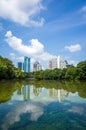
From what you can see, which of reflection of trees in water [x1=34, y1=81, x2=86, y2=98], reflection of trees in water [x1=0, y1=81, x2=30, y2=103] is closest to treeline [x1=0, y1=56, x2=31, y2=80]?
reflection of trees in water [x1=34, y1=81, x2=86, y2=98]

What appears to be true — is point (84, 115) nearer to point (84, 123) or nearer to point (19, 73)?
point (84, 123)

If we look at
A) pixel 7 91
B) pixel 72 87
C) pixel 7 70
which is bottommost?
pixel 7 91

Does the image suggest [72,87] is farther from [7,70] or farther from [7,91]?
[7,70]

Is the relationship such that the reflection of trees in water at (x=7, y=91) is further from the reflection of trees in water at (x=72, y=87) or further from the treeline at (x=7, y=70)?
the treeline at (x=7, y=70)

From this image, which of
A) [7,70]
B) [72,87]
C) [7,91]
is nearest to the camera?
[7,91]

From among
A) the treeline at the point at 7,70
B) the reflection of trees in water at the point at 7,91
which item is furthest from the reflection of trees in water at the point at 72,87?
the treeline at the point at 7,70

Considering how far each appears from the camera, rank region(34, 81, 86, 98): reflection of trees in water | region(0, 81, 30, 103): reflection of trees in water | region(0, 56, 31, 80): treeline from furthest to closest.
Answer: region(0, 56, 31, 80): treeline → region(34, 81, 86, 98): reflection of trees in water → region(0, 81, 30, 103): reflection of trees in water

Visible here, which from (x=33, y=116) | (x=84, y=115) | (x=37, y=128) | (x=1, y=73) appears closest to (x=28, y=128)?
(x=37, y=128)

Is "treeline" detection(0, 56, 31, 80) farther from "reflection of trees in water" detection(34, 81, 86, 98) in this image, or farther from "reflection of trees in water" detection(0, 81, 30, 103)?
"reflection of trees in water" detection(0, 81, 30, 103)

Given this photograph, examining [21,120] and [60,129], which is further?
[21,120]

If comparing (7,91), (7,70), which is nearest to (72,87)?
(7,91)

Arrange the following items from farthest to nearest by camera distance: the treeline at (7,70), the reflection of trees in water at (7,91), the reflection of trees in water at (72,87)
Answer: the treeline at (7,70), the reflection of trees in water at (72,87), the reflection of trees in water at (7,91)

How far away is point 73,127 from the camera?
493 inches

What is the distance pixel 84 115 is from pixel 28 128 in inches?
199
